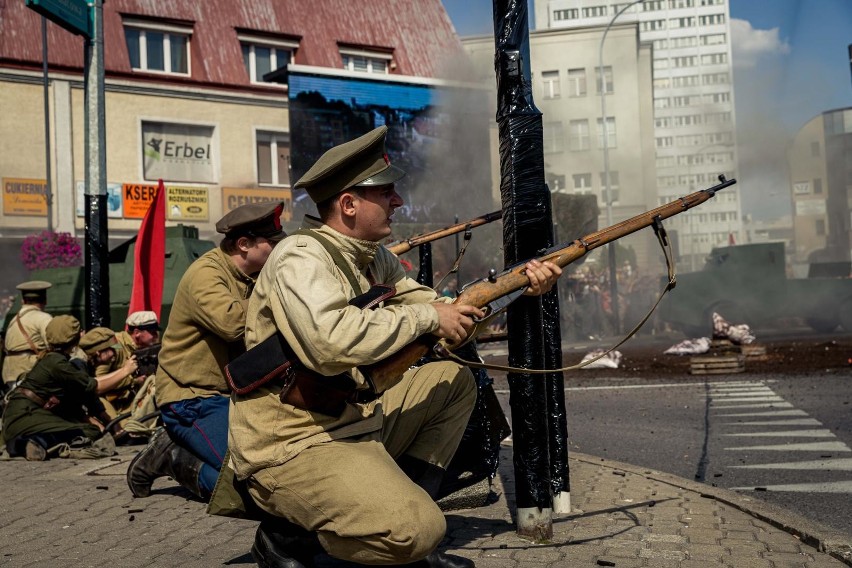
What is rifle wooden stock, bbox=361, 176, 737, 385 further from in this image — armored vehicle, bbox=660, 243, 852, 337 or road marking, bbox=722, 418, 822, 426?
armored vehicle, bbox=660, 243, 852, 337

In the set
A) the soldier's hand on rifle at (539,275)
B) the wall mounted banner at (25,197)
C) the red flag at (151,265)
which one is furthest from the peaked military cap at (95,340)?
the wall mounted banner at (25,197)

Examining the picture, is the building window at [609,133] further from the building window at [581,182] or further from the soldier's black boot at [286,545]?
the soldier's black boot at [286,545]

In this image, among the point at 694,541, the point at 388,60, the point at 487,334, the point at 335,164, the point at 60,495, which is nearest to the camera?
the point at 335,164

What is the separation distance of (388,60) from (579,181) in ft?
25.1

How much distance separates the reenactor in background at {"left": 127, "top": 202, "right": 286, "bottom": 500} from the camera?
5.84 meters

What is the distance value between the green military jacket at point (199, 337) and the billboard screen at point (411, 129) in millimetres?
20170

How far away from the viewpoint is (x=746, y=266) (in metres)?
23.8

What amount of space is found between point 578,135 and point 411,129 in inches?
380

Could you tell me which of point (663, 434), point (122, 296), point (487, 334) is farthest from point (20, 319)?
point (487, 334)

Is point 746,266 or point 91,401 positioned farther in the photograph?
point 746,266

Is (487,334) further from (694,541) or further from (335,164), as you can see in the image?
(335,164)

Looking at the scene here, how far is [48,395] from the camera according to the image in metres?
8.99

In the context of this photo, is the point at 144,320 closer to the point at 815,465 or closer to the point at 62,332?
the point at 62,332

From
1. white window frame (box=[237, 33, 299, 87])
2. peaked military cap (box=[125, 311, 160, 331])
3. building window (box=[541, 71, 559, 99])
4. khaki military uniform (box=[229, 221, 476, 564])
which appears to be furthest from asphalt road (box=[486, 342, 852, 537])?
building window (box=[541, 71, 559, 99])
